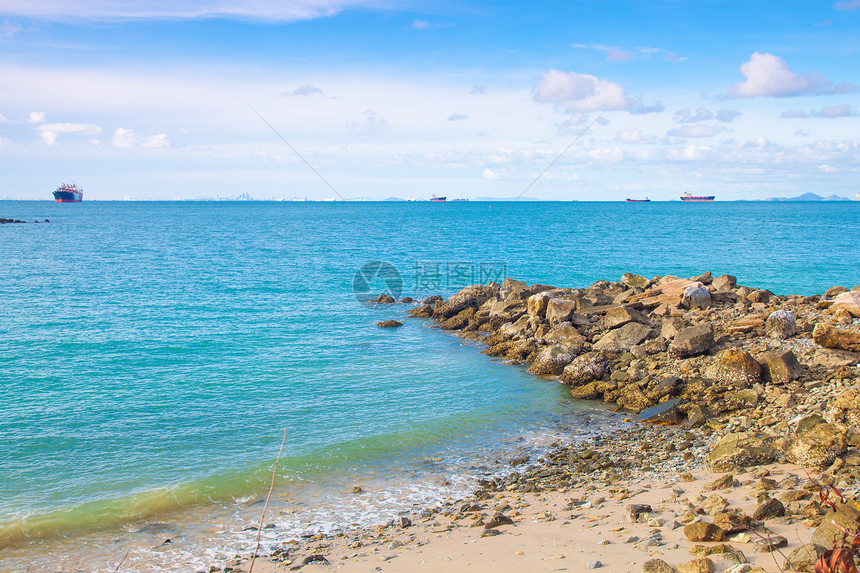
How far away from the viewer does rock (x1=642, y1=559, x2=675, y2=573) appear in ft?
26.0

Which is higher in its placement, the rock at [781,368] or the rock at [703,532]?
the rock at [781,368]

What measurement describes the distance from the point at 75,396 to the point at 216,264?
40177 millimetres

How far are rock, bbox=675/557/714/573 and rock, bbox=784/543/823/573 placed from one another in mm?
882

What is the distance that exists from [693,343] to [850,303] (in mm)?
7367

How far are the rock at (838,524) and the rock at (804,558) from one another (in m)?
0.26

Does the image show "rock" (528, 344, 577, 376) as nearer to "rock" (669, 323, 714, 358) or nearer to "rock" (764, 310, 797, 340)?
"rock" (669, 323, 714, 358)

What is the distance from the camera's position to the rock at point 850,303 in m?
21.8

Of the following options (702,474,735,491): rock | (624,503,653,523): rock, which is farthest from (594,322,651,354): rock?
(624,503,653,523): rock

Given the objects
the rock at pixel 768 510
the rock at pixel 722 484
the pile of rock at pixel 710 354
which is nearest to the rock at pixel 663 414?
the pile of rock at pixel 710 354

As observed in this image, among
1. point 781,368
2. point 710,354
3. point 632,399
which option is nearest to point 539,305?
point 710,354

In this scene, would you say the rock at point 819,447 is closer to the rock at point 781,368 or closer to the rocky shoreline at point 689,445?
the rocky shoreline at point 689,445

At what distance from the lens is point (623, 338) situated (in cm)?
2181

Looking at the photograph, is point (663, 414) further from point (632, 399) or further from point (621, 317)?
point (621, 317)

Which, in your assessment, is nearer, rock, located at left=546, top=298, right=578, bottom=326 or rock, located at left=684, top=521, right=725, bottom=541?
rock, located at left=684, top=521, right=725, bottom=541
